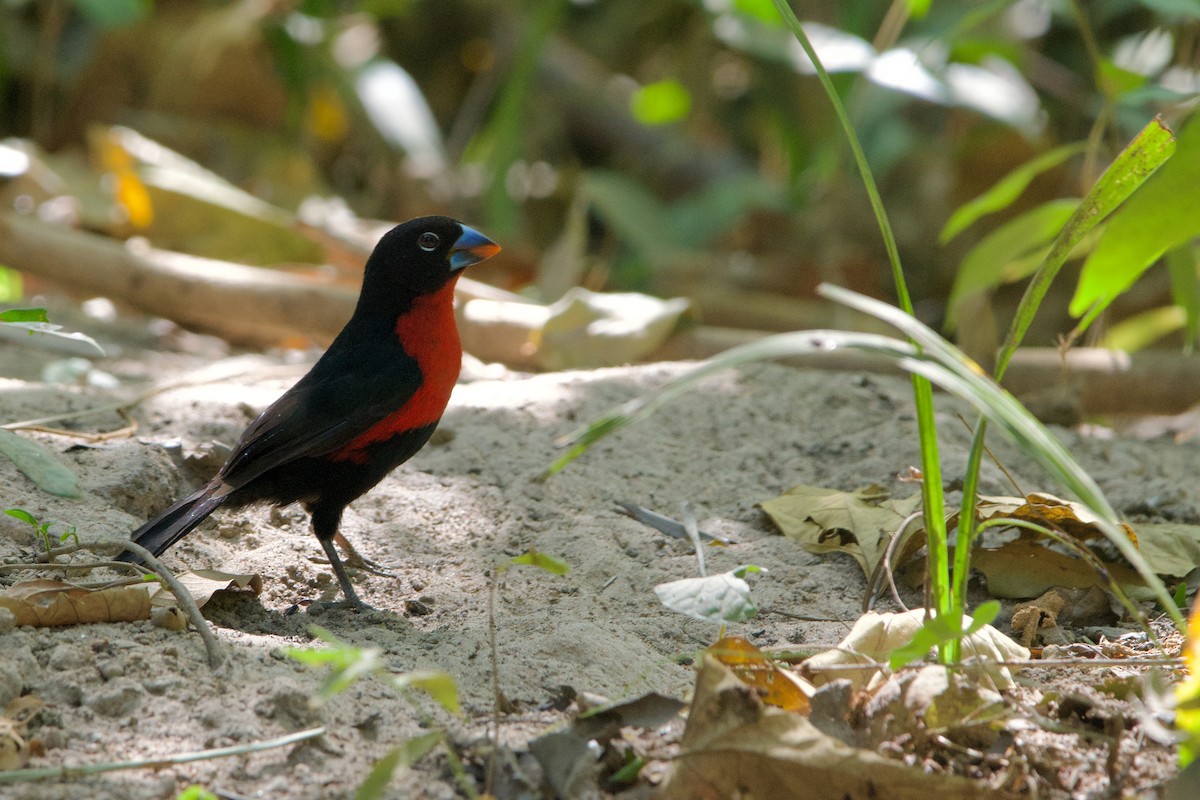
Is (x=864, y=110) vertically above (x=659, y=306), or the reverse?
(x=864, y=110)

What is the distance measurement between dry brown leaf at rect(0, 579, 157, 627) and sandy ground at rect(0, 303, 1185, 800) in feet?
0.11

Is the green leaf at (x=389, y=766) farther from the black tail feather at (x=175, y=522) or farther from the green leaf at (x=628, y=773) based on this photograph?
the black tail feather at (x=175, y=522)

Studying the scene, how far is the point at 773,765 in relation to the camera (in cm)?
167

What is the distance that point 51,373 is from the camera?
4027 millimetres

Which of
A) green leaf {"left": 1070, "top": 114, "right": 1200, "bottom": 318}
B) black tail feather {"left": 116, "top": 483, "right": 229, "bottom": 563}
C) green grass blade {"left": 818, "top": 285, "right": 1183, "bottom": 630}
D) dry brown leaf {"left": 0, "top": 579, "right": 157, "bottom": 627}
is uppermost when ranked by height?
green leaf {"left": 1070, "top": 114, "right": 1200, "bottom": 318}

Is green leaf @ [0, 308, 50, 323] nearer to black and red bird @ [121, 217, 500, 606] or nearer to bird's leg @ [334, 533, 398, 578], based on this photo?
black and red bird @ [121, 217, 500, 606]

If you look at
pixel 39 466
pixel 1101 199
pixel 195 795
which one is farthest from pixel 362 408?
pixel 1101 199

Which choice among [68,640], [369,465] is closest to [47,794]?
[68,640]

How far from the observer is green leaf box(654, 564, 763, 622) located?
189 centimetres

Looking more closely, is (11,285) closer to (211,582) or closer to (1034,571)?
(211,582)

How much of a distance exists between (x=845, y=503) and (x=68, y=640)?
69.1 inches

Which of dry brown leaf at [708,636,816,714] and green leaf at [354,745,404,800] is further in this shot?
dry brown leaf at [708,636,816,714]

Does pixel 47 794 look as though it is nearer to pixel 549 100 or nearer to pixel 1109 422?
pixel 1109 422

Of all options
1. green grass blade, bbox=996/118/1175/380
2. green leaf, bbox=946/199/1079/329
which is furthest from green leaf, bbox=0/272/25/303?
green grass blade, bbox=996/118/1175/380
